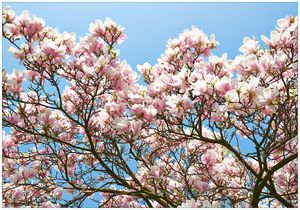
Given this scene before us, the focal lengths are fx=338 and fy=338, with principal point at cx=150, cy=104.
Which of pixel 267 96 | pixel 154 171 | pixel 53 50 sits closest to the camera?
pixel 267 96

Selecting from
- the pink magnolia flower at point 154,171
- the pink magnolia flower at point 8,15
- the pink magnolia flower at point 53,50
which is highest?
the pink magnolia flower at point 8,15

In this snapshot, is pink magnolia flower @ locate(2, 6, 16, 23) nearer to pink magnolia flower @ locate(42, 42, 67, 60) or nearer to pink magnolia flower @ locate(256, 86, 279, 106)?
pink magnolia flower @ locate(42, 42, 67, 60)

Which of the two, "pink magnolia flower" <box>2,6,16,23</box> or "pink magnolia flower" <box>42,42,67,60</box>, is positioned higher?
"pink magnolia flower" <box>2,6,16,23</box>

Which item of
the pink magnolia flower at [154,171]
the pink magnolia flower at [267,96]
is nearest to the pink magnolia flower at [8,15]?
the pink magnolia flower at [154,171]

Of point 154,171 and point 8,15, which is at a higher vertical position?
point 8,15

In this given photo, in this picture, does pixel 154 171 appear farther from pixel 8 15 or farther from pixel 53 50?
pixel 8 15

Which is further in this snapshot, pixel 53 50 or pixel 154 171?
pixel 154 171

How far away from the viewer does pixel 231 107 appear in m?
3.22

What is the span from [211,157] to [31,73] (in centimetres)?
314

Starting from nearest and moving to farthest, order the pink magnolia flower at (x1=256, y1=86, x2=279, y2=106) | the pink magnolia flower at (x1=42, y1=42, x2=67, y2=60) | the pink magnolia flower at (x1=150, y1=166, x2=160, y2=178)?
the pink magnolia flower at (x1=256, y1=86, x2=279, y2=106), the pink magnolia flower at (x1=42, y1=42, x2=67, y2=60), the pink magnolia flower at (x1=150, y1=166, x2=160, y2=178)

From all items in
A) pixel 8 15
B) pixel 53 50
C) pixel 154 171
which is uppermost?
pixel 8 15

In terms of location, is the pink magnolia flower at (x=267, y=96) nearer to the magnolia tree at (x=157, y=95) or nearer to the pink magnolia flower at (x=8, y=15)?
the magnolia tree at (x=157, y=95)

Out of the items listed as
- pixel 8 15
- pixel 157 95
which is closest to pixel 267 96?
pixel 157 95

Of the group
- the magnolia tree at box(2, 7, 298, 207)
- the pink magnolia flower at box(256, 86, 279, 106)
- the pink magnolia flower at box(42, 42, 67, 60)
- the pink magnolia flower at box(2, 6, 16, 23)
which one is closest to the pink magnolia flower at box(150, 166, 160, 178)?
the magnolia tree at box(2, 7, 298, 207)
